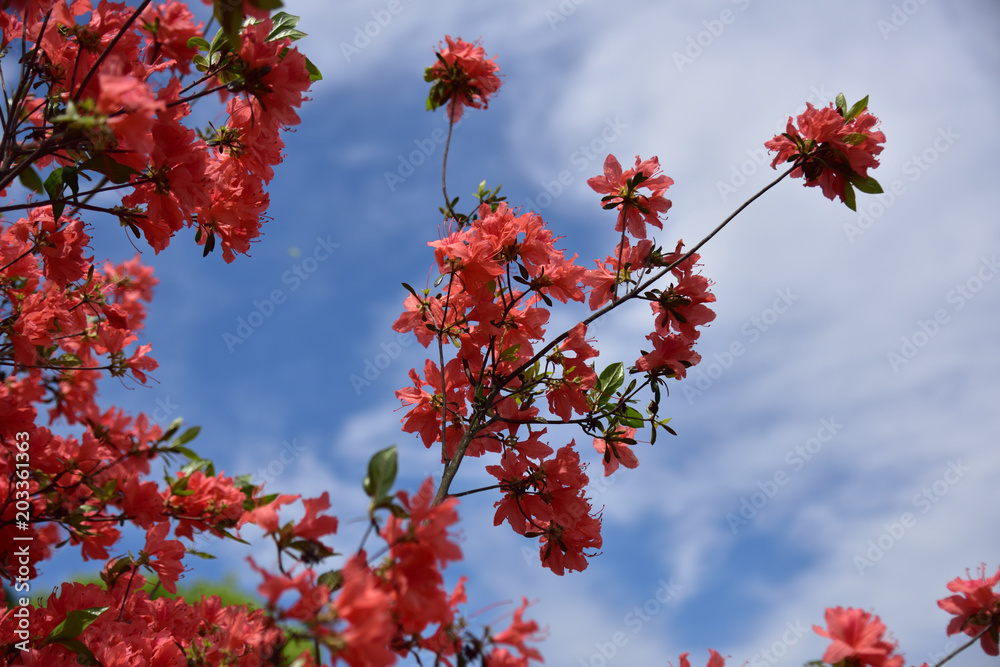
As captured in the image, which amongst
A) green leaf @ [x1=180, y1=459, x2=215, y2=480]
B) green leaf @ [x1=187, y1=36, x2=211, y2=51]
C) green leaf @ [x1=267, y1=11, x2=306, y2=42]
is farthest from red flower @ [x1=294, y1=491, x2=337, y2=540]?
green leaf @ [x1=267, y1=11, x2=306, y2=42]

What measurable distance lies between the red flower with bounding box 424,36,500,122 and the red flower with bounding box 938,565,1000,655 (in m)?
2.20

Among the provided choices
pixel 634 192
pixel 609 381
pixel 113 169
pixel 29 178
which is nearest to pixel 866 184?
pixel 634 192

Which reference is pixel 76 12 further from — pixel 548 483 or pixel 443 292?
pixel 548 483

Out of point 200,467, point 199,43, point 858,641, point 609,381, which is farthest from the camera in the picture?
point 200,467

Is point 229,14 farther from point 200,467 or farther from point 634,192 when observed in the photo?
point 200,467

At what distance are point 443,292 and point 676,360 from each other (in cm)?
82

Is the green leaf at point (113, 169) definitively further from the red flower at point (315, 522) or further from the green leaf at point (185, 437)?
the red flower at point (315, 522)

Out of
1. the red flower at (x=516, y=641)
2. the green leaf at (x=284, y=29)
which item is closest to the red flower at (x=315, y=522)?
the red flower at (x=516, y=641)

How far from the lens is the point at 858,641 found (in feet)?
4.50

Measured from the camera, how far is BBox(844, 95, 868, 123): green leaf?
2113 mm

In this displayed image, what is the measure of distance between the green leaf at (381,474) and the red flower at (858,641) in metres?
1.02

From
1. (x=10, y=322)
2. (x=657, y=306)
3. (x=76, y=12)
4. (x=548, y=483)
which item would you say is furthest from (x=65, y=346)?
(x=657, y=306)

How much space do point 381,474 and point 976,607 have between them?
65.2 inches

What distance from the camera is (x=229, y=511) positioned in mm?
2252
